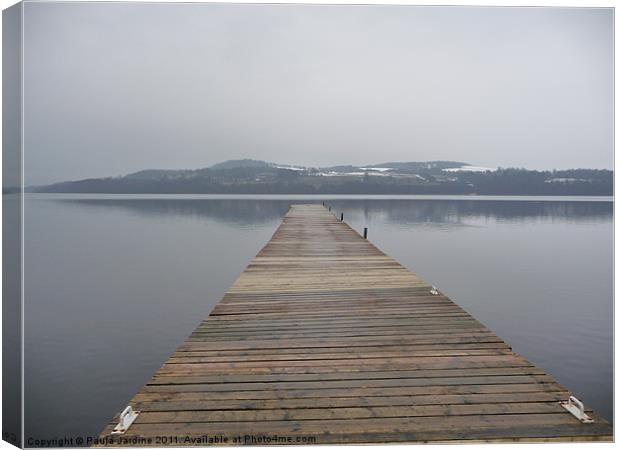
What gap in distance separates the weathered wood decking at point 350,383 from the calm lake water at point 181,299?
3.33ft

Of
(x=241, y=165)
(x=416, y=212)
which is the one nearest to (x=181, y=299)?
(x=241, y=165)

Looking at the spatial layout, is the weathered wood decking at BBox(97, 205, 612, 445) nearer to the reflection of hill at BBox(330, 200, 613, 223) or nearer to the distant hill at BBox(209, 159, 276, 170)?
the reflection of hill at BBox(330, 200, 613, 223)

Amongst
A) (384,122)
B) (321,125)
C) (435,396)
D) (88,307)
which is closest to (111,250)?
(88,307)

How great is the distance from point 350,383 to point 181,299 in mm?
10152

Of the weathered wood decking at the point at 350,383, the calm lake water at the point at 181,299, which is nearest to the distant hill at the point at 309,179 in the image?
the calm lake water at the point at 181,299

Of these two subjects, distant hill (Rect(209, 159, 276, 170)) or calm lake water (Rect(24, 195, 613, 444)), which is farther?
distant hill (Rect(209, 159, 276, 170))

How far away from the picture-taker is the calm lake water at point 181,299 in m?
5.41

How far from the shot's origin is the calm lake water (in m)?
5.41

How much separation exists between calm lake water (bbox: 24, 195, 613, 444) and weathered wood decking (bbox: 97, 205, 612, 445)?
101 cm

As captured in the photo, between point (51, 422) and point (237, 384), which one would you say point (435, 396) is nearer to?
point (237, 384)

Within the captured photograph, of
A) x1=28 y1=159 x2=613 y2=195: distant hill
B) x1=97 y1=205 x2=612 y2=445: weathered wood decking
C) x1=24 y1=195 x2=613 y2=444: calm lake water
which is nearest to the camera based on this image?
x1=97 y1=205 x2=612 y2=445: weathered wood decking

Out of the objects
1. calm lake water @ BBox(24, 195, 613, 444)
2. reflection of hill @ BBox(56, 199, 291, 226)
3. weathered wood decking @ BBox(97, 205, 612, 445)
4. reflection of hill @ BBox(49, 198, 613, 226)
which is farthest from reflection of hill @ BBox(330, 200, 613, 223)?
weathered wood decking @ BBox(97, 205, 612, 445)

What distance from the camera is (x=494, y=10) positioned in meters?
3.18

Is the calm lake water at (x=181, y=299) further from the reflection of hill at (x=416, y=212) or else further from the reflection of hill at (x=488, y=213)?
the reflection of hill at (x=488, y=213)
